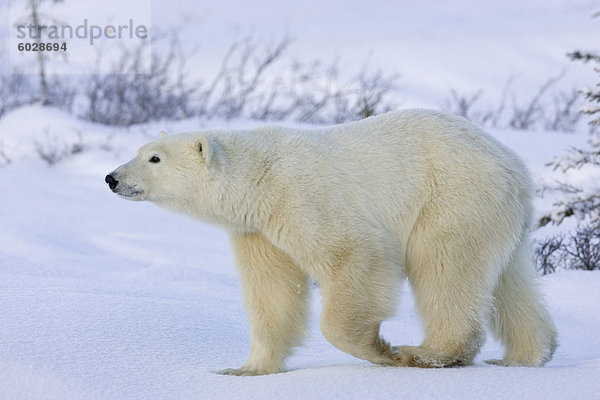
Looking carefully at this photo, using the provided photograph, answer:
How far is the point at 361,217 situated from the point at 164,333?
1.14 meters

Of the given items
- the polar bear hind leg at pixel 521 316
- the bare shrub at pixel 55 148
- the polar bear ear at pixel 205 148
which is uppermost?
the polar bear ear at pixel 205 148

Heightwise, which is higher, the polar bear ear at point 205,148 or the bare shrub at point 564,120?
the polar bear ear at point 205,148

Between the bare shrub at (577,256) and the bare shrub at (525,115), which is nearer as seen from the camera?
the bare shrub at (577,256)

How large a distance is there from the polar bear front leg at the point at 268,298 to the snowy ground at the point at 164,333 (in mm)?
138

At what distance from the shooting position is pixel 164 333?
154 inches

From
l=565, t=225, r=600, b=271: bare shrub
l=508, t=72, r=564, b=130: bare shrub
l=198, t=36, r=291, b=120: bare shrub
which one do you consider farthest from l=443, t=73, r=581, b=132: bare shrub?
l=565, t=225, r=600, b=271: bare shrub

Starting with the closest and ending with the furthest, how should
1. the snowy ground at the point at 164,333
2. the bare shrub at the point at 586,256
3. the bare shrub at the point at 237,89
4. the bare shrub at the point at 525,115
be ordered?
the snowy ground at the point at 164,333
the bare shrub at the point at 586,256
the bare shrub at the point at 237,89
the bare shrub at the point at 525,115

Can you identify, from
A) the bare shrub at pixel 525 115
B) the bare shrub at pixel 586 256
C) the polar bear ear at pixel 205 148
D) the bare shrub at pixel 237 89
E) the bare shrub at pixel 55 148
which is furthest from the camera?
the bare shrub at pixel 525 115

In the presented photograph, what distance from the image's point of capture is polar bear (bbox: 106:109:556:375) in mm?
3395

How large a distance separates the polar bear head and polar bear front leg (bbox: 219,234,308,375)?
1.02ft

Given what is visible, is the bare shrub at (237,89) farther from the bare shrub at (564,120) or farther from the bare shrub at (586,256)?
the bare shrub at (586,256)

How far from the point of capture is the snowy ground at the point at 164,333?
2982 millimetres

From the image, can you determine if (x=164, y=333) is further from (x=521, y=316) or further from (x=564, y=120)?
(x=564, y=120)

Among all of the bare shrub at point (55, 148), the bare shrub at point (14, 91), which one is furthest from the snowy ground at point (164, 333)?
the bare shrub at point (14, 91)
